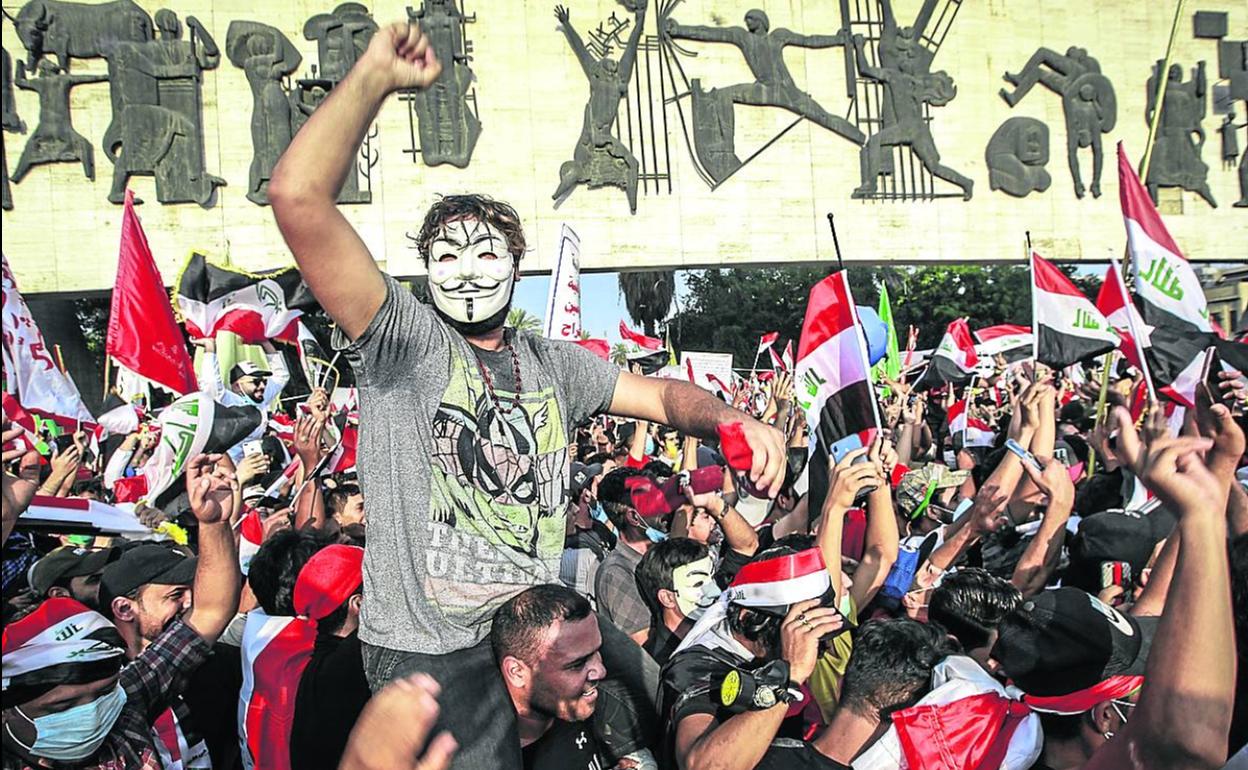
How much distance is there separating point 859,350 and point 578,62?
43.9 ft

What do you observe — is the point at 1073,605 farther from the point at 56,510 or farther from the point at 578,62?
the point at 578,62

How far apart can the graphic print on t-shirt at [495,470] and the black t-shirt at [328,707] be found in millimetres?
772

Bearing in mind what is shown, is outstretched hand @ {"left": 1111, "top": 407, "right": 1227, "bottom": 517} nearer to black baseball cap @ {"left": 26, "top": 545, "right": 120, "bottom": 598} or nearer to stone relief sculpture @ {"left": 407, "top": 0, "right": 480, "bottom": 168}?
black baseball cap @ {"left": 26, "top": 545, "right": 120, "bottom": 598}

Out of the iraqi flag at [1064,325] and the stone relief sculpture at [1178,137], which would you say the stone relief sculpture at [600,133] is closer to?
the stone relief sculpture at [1178,137]

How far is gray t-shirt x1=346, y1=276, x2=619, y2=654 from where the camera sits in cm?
242

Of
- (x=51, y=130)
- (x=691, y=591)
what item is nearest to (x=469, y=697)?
(x=691, y=591)

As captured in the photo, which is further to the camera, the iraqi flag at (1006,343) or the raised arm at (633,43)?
the raised arm at (633,43)

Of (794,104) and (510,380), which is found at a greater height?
(794,104)

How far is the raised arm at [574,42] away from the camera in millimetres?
17797

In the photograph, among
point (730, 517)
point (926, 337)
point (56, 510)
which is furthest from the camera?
point (926, 337)

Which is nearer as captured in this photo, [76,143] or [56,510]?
[56,510]

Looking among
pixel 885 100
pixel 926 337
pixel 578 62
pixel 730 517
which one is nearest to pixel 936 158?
pixel 885 100

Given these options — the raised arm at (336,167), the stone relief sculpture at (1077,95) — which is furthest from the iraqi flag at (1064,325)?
the stone relief sculpture at (1077,95)

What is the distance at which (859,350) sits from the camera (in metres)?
5.53
